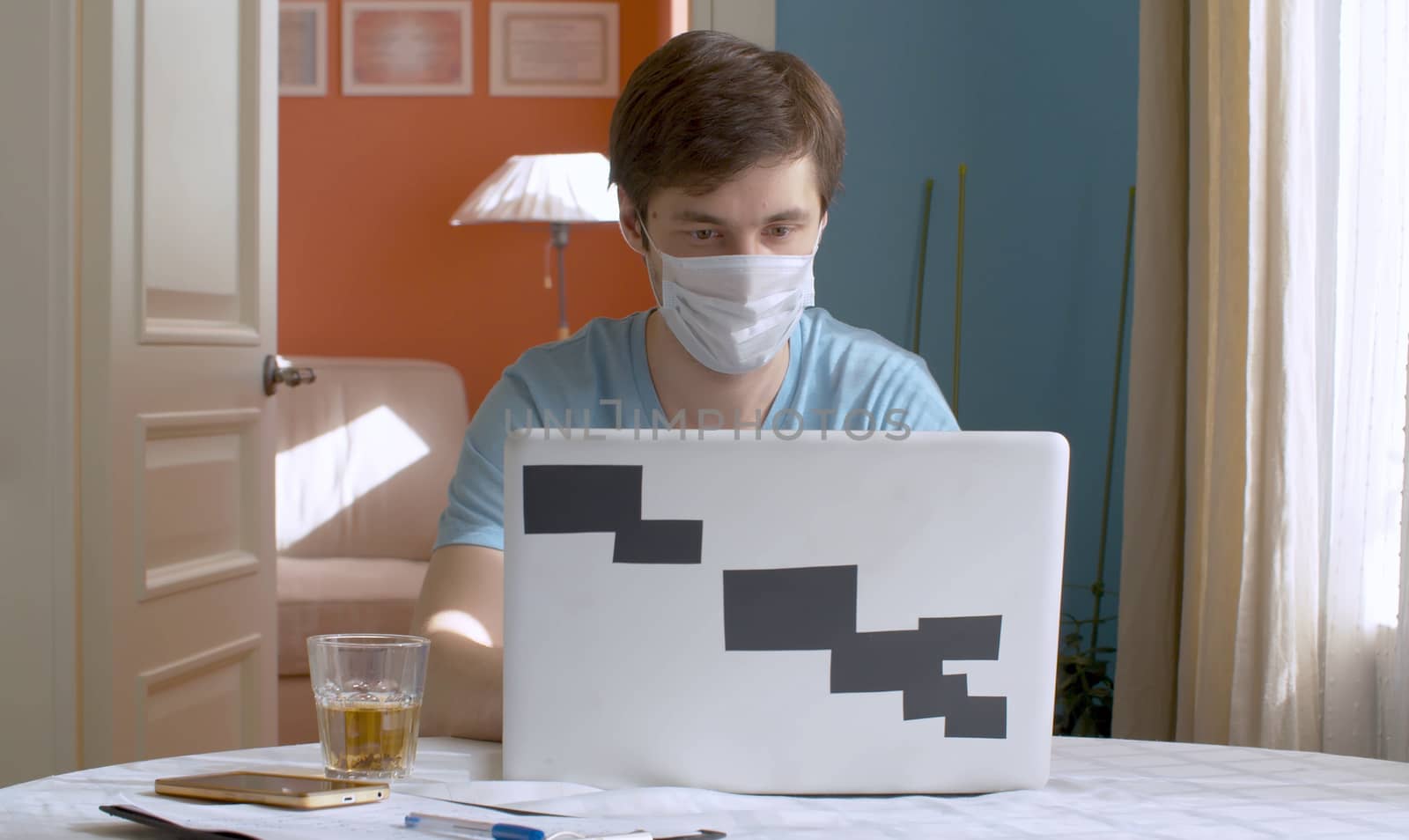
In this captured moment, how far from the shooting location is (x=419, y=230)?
14.1 ft

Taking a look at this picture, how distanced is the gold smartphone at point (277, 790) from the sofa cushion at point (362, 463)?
9.64 feet

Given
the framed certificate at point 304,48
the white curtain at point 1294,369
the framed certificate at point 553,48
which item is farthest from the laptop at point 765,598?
the framed certificate at point 304,48

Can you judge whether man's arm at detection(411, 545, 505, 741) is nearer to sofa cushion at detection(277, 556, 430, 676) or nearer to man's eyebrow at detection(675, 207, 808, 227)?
man's eyebrow at detection(675, 207, 808, 227)

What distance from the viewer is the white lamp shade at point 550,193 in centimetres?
370

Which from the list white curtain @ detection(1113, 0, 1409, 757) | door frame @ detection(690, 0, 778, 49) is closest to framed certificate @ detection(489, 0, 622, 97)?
door frame @ detection(690, 0, 778, 49)

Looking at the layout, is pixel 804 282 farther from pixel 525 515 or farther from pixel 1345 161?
pixel 1345 161

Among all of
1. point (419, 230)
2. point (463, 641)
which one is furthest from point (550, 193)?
point (463, 641)

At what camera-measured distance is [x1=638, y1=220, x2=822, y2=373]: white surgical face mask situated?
3.93 ft

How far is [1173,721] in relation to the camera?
200cm

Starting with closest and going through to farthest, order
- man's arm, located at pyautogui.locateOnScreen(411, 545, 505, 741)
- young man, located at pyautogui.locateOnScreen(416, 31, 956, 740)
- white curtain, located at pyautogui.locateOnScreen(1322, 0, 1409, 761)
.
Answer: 1. man's arm, located at pyautogui.locateOnScreen(411, 545, 505, 741)
2. young man, located at pyautogui.locateOnScreen(416, 31, 956, 740)
3. white curtain, located at pyautogui.locateOnScreen(1322, 0, 1409, 761)

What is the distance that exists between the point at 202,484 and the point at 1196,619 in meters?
1.49

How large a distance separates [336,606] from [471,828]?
257 cm

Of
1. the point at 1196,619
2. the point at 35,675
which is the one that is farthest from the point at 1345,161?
the point at 35,675

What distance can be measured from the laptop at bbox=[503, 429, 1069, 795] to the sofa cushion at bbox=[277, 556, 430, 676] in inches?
92.5
